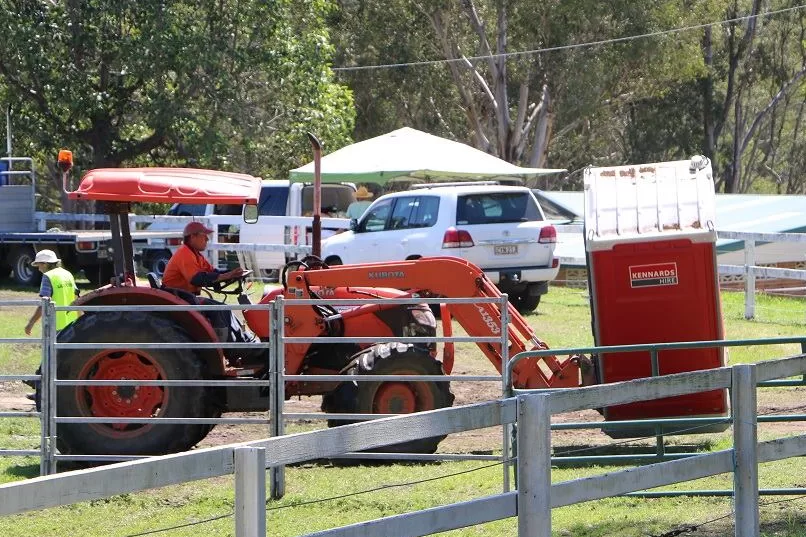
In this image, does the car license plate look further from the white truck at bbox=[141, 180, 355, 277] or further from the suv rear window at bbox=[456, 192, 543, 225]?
the white truck at bbox=[141, 180, 355, 277]

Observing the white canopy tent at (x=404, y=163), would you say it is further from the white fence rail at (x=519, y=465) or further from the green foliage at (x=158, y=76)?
the white fence rail at (x=519, y=465)

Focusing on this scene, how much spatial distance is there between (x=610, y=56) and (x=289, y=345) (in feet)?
99.6

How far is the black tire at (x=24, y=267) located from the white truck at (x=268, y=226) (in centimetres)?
198

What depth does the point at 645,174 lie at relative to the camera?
11336 mm

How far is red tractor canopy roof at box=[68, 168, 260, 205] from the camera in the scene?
1012 centimetres

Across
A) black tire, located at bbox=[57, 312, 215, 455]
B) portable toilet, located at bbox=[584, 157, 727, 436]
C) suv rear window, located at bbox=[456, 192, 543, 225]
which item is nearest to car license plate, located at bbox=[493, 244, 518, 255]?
suv rear window, located at bbox=[456, 192, 543, 225]

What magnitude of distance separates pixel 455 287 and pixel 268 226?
13.3 meters

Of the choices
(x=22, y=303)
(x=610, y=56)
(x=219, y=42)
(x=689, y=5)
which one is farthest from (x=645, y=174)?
(x=689, y=5)

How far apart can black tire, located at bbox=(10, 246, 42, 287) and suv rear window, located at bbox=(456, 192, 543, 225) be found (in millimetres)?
8898

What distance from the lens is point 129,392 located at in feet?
34.0

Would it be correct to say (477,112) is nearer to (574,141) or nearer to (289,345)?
(574,141)

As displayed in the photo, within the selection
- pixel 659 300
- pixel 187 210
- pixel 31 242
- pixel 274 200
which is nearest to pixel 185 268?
pixel 659 300

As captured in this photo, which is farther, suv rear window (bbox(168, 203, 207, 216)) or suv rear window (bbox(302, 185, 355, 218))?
suv rear window (bbox(168, 203, 207, 216))

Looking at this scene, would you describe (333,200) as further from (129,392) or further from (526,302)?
(129,392)
